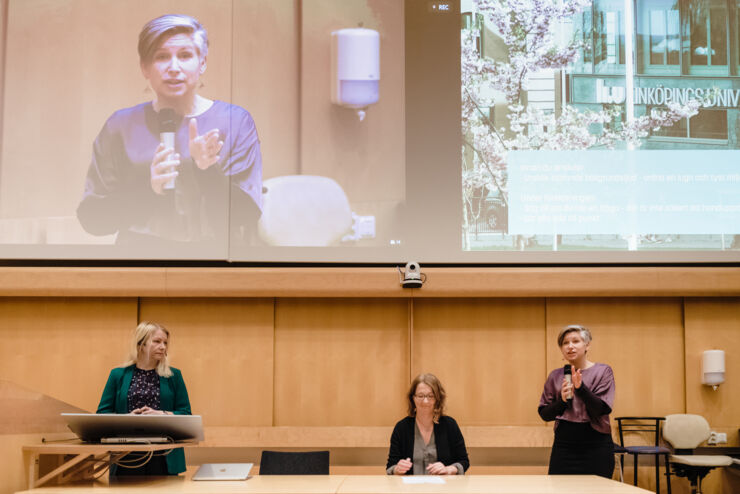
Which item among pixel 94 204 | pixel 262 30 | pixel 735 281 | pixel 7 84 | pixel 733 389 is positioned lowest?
pixel 733 389

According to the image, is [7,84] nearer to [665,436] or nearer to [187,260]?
[187,260]

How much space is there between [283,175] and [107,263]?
160cm

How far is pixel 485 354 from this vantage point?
6359mm

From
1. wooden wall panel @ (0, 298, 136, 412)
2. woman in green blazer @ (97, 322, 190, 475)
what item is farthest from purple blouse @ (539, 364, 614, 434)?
wooden wall panel @ (0, 298, 136, 412)

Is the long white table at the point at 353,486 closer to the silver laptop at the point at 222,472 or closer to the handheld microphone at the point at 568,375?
the silver laptop at the point at 222,472

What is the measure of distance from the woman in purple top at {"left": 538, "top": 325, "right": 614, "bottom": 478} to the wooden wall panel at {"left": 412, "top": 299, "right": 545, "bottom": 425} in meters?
1.75

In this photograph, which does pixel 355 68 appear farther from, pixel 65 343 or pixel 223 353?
pixel 65 343

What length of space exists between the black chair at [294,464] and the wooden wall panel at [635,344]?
8.39 feet

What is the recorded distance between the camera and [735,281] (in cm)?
618

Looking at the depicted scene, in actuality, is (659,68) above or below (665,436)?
above

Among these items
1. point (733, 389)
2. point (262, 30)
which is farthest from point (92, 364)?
point (733, 389)

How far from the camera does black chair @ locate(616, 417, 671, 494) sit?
229 inches

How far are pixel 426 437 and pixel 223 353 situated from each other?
2406mm

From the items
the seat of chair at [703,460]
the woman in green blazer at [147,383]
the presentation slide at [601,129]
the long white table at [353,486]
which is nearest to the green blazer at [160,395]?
the woman in green blazer at [147,383]
